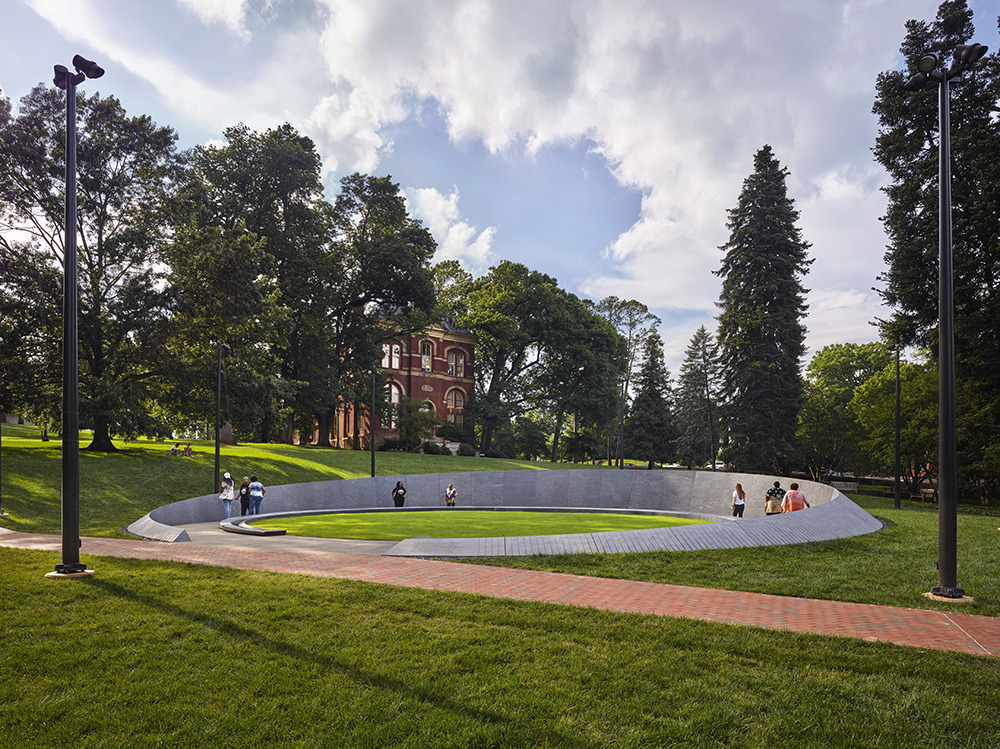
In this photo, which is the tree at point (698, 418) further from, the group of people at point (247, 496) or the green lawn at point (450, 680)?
the green lawn at point (450, 680)

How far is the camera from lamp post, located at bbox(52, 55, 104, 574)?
370 inches

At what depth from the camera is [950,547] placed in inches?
332

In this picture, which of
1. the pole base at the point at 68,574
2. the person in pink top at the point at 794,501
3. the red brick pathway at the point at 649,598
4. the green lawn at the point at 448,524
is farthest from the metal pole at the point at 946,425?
the pole base at the point at 68,574

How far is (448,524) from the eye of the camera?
17969 millimetres

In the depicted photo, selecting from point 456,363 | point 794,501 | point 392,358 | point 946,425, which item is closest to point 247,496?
point 794,501

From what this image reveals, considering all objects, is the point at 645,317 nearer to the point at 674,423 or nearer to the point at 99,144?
the point at 674,423

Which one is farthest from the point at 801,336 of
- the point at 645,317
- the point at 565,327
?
the point at 645,317

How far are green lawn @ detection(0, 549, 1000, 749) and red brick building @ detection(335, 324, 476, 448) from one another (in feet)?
165

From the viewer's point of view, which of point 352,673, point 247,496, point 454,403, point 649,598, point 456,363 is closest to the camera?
point 352,673

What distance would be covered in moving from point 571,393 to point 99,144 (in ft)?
130

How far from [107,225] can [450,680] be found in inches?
1365

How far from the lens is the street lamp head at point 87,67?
32.0ft

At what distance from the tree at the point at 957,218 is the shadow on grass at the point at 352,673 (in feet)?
86.1

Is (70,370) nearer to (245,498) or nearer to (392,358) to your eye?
(245,498)
